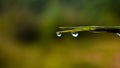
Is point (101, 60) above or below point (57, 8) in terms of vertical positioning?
below

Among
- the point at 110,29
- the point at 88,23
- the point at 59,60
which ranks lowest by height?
the point at 59,60

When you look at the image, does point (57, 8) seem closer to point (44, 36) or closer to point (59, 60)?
point (44, 36)

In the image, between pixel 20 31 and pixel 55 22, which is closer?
pixel 55 22

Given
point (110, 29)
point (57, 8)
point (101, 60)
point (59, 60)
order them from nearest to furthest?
point (110, 29) → point (101, 60) → point (59, 60) → point (57, 8)

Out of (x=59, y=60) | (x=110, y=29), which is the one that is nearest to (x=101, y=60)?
(x=59, y=60)

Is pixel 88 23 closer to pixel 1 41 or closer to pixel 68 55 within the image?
pixel 68 55

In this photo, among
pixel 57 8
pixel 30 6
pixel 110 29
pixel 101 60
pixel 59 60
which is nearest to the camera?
pixel 110 29
